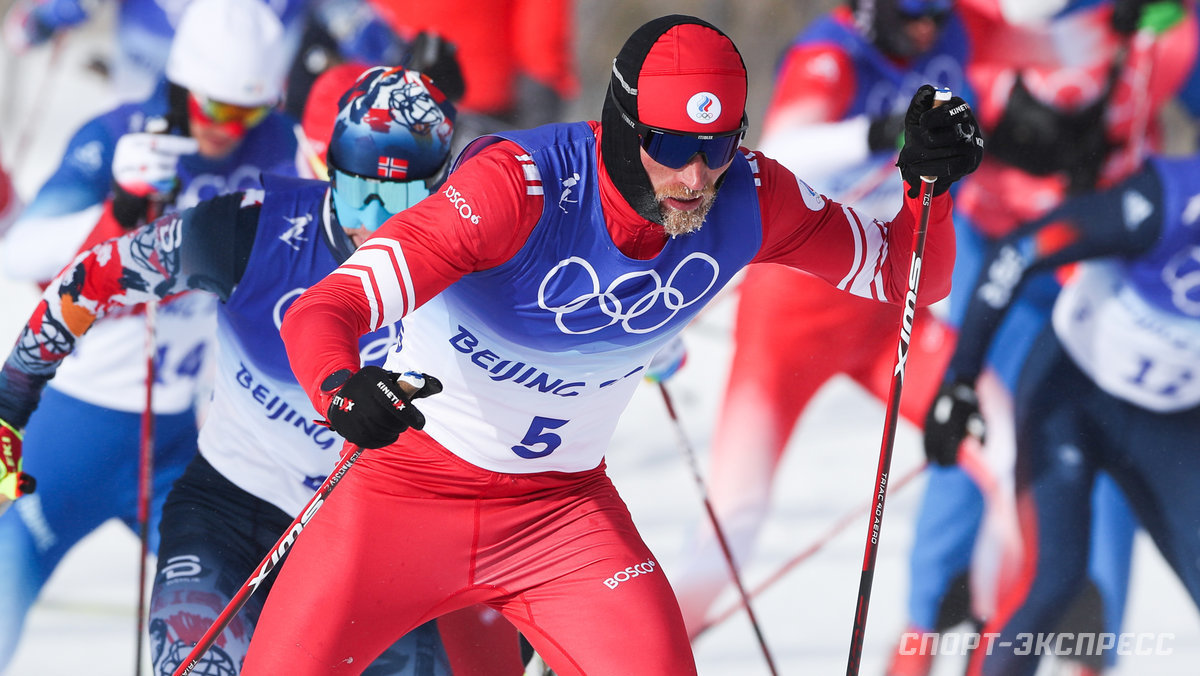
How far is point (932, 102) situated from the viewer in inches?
92.3

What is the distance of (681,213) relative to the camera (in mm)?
2199

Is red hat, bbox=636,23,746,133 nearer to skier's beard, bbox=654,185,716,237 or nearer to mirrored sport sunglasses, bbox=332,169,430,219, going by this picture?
skier's beard, bbox=654,185,716,237

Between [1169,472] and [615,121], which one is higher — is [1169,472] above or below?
below

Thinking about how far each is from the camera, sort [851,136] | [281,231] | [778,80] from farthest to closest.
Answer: [778,80] → [851,136] → [281,231]

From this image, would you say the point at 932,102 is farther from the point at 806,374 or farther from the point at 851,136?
the point at 806,374

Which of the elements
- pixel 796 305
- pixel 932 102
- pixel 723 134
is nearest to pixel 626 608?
pixel 723 134

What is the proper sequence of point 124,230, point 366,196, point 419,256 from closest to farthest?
point 419,256 → point 366,196 → point 124,230

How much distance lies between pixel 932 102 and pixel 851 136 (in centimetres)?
195

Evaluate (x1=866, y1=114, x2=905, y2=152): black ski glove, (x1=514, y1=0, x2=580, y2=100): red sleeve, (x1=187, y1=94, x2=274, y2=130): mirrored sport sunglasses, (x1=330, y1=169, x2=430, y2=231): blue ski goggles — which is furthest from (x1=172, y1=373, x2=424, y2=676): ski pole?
(x1=514, y1=0, x2=580, y2=100): red sleeve

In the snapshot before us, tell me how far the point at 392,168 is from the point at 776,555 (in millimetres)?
2674

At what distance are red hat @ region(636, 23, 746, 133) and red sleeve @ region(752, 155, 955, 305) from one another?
240 millimetres

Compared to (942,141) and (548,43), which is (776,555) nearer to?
(548,43)

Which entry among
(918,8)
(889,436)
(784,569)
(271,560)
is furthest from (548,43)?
(271,560)

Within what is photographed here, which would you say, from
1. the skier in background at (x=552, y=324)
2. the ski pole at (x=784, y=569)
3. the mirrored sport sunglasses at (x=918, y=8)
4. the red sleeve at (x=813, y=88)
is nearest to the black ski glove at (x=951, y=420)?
the ski pole at (x=784, y=569)
